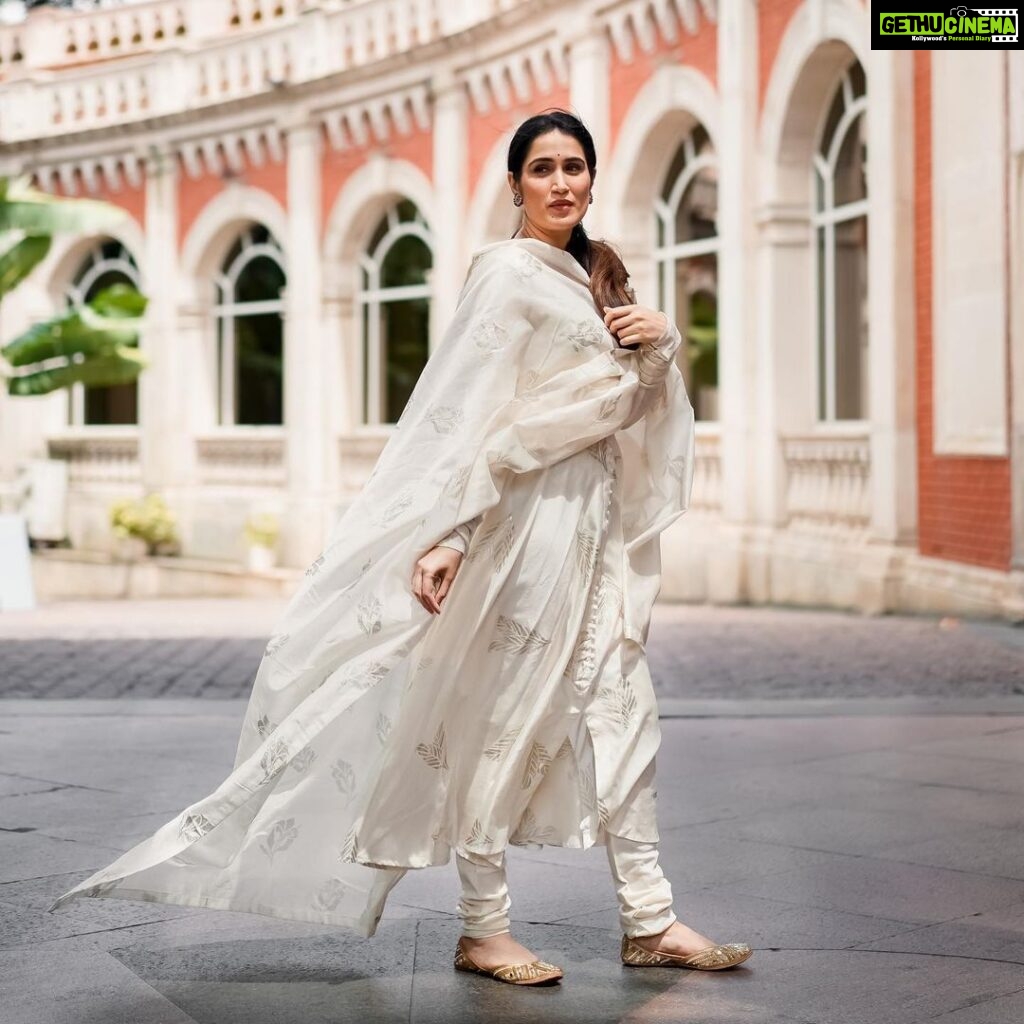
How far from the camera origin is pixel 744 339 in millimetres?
15141

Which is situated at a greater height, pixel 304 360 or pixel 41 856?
pixel 304 360

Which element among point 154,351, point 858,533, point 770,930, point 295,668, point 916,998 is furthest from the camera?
point 154,351

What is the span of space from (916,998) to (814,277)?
1171 cm

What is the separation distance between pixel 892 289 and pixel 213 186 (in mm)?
13487

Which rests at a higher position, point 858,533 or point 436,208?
point 436,208

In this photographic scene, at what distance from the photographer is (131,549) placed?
23.8 metres

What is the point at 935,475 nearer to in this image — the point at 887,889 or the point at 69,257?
the point at 887,889

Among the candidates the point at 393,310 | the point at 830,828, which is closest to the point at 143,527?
the point at 393,310

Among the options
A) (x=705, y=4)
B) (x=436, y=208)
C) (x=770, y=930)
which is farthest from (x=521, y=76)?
(x=770, y=930)

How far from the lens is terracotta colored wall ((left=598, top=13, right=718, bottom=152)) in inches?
615

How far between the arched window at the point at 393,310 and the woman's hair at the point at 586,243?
705 inches

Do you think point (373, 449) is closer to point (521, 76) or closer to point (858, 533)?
point (521, 76)

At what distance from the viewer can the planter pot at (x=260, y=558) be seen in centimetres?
2216

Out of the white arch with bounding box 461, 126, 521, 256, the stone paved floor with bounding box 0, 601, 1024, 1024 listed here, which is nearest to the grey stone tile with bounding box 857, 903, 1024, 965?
the stone paved floor with bounding box 0, 601, 1024, 1024
